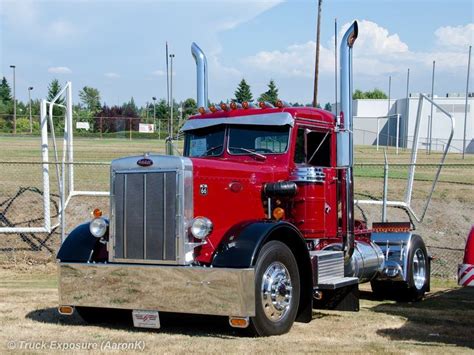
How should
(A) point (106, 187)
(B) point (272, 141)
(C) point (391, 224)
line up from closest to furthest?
(B) point (272, 141) → (C) point (391, 224) → (A) point (106, 187)

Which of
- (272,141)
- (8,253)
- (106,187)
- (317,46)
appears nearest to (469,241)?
(272,141)

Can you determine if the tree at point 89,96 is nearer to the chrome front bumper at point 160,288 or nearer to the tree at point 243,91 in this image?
the tree at point 243,91

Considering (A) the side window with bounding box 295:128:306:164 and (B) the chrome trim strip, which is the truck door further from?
(B) the chrome trim strip

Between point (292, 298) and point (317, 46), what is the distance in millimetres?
23717

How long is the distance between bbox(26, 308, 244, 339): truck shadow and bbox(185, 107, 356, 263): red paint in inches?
33.9

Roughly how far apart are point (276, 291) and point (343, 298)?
1.88m

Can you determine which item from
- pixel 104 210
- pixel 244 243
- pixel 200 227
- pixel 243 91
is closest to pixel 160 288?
pixel 200 227

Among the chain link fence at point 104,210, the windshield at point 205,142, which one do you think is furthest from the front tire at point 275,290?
the chain link fence at point 104,210

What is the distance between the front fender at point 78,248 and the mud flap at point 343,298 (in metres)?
2.97

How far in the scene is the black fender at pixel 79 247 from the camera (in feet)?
27.6

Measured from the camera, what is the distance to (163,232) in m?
7.81

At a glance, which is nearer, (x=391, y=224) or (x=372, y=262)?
(x=372, y=262)

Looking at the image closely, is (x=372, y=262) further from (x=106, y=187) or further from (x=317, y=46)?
(x=317, y=46)

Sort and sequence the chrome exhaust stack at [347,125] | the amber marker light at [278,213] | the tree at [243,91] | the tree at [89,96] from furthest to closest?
the tree at [89,96] → the tree at [243,91] → the chrome exhaust stack at [347,125] → the amber marker light at [278,213]
